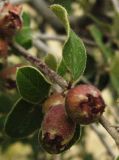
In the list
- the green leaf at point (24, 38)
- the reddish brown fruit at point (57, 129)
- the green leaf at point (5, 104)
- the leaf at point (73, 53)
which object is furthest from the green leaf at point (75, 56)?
the green leaf at point (5, 104)

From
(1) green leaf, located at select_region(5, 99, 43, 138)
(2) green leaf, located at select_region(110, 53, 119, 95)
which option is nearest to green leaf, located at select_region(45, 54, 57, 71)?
(1) green leaf, located at select_region(5, 99, 43, 138)

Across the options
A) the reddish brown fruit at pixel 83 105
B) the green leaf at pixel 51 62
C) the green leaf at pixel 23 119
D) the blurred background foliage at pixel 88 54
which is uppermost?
the reddish brown fruit at pixel 83 105

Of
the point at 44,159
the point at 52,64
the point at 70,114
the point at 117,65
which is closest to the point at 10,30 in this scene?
the point at 52,64

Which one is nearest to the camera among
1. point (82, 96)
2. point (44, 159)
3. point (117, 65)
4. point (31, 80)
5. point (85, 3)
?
point (82, 96)

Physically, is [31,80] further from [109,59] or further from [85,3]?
[85,3]

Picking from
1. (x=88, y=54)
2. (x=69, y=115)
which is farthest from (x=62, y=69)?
(x=88, y=54)

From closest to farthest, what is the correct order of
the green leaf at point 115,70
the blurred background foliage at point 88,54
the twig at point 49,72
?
the twig at point 49,72, the blurred background foliage at point 88,54, the green leaf at point 115,70

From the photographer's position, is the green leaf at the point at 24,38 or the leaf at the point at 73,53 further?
the green leaf at the point at 24,38

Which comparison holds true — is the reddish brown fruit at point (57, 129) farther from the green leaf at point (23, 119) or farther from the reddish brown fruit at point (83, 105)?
the green leaf at point (23, 119)
